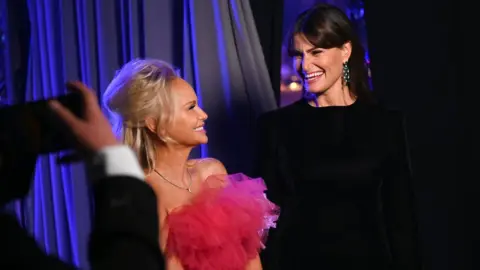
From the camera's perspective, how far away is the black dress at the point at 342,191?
175 cm

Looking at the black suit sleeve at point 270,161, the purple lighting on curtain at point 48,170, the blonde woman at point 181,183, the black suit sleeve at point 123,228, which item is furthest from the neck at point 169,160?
the black suit sleeve at point 123,228

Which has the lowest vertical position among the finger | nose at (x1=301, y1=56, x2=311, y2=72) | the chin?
the chin

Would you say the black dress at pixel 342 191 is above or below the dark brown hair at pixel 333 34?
below

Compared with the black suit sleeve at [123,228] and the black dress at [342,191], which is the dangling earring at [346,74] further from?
the black suit sleeve at [123,228]

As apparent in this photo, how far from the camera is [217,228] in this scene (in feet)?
4.80

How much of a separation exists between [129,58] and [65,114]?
5.31 feet

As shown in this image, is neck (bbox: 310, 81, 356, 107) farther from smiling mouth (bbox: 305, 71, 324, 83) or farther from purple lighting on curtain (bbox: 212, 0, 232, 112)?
purple lighting on curtain (bbox: 212, 0, 232, 112)

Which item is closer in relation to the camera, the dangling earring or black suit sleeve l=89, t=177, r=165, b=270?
black suit sleeve l=89, t=177, r=165, b=270

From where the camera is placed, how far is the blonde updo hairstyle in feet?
4.98

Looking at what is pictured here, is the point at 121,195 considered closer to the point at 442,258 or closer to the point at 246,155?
the point at 246,155

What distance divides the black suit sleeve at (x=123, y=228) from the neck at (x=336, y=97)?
1268 mm

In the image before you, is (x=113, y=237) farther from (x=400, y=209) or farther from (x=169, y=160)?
(x=400, y=209)

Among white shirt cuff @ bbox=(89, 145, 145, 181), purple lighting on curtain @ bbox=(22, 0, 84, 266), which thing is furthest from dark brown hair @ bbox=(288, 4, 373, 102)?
white shirt cuff @ bbox=(89, 145, 145, 181)

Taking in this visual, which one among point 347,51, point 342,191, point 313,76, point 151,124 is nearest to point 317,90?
point 313,76
